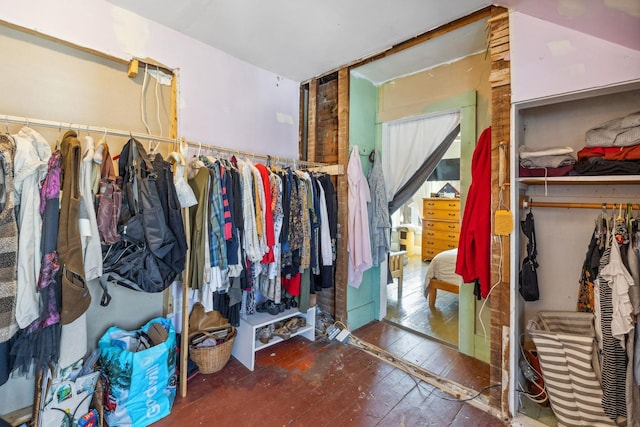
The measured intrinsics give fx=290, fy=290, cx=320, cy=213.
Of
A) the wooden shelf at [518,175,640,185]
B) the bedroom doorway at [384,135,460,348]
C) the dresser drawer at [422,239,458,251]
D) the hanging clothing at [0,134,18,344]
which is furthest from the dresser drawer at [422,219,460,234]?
the hanging clothing at [0,134,18,344]

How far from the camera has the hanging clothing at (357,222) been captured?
268 cm

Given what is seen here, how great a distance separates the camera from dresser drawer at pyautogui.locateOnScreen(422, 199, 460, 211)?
582cm

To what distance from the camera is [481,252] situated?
207cm

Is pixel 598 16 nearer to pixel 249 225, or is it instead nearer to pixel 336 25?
pixel 336 25

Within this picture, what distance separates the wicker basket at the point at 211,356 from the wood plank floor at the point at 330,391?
0.20 feet

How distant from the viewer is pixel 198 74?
2.33 meters

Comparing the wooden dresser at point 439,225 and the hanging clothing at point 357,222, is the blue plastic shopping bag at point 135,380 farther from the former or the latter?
the wooden dresser at point 439,225

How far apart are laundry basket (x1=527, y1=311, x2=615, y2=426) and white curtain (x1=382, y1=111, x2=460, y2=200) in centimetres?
171

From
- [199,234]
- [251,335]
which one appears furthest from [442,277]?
[199,234]

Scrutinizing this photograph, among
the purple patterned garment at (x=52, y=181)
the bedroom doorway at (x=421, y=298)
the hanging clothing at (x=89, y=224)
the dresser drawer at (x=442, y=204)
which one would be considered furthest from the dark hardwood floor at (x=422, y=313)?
the purple patterned garment at (x=52, y=181)

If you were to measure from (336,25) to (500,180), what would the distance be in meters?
1.55

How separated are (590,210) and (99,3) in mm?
3378

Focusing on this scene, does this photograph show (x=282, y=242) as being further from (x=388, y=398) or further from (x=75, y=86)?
(x=75, y=86)

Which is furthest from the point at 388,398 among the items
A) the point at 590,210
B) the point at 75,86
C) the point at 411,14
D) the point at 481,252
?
the point at 75,86
